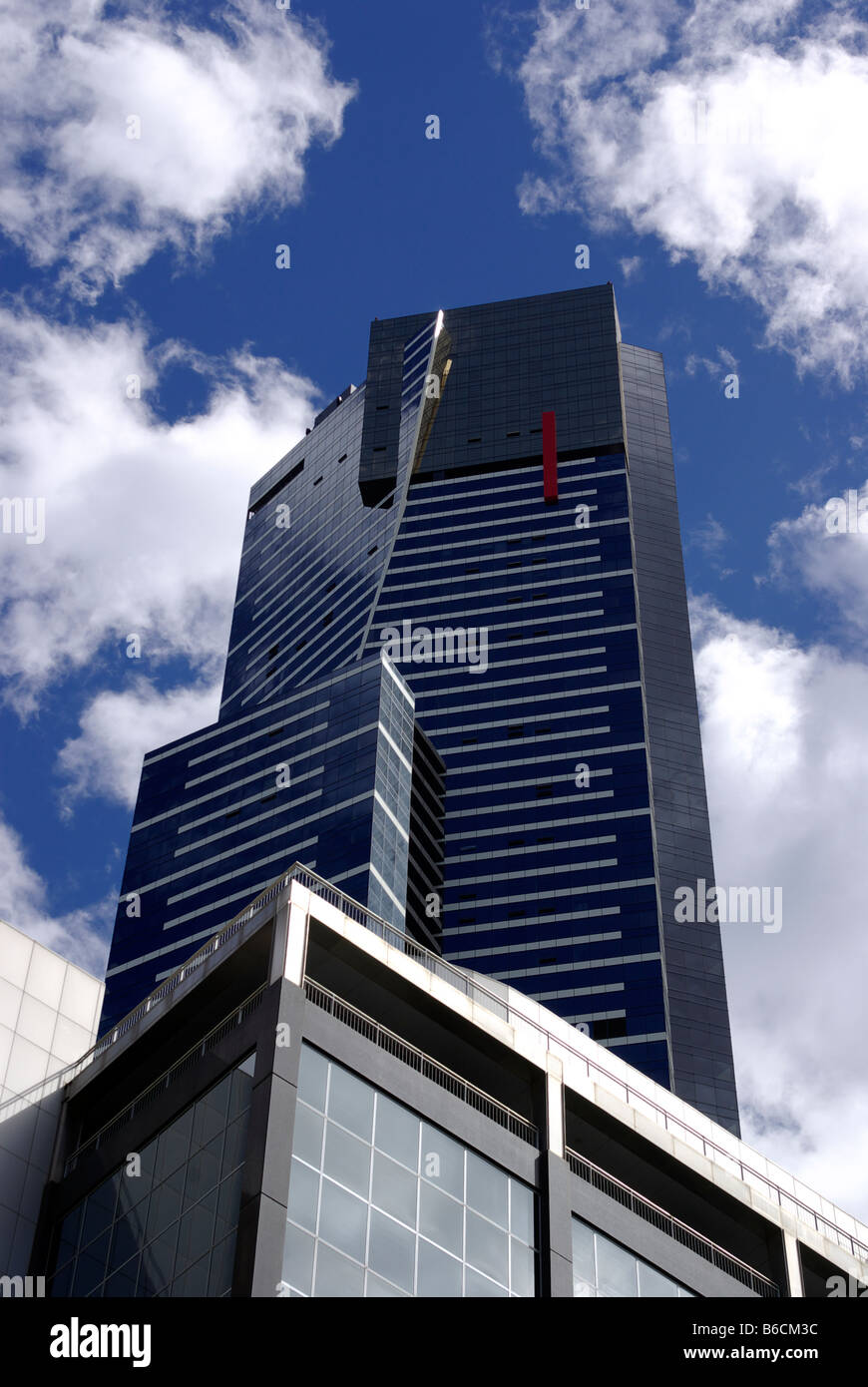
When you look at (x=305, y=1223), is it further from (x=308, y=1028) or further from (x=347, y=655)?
(x=347, y=655)

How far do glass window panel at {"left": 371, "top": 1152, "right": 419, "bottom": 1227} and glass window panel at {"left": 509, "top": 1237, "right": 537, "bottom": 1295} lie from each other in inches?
135

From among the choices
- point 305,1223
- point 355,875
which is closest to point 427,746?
point 355,875

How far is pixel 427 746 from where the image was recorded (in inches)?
6703

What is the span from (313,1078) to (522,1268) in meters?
7.52

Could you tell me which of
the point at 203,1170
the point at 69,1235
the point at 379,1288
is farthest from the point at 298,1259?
the point at 69,1235

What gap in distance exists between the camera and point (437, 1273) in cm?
3591

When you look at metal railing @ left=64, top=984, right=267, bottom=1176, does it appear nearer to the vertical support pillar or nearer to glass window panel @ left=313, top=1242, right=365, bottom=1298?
glass window panel @ left=313, top=1242, right=365, bottom=1298

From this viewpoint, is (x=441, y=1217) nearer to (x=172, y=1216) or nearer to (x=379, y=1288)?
(x=379, y=1288)

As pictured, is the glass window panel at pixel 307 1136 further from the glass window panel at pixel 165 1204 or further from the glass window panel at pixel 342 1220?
the glass window panel at pixel 165 1204

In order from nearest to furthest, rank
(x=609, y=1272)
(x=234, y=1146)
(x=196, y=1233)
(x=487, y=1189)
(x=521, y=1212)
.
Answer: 1. (x=196, y=1233)
2. (x=234, y=1146)
3. (x=487, y=1189)
4. (x=521, y=1212)
5. (x=609, y=1272)

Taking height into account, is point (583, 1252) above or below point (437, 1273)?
above

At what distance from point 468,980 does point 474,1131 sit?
5.36m

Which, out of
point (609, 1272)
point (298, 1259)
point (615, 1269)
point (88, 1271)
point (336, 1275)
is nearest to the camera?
point (298, 1259)

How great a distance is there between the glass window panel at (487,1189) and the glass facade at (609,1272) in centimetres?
291
